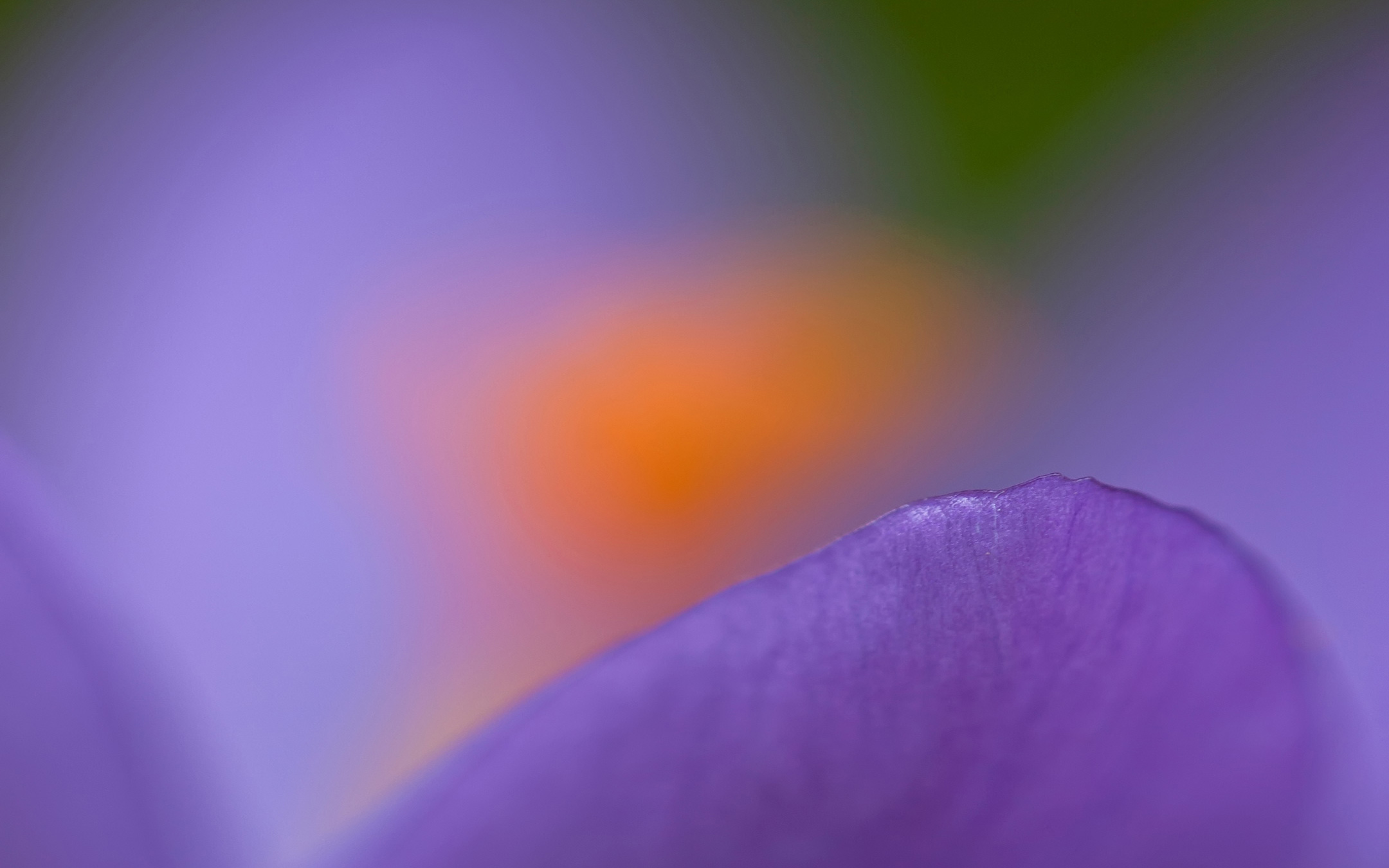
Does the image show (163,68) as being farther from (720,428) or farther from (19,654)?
(19,654)

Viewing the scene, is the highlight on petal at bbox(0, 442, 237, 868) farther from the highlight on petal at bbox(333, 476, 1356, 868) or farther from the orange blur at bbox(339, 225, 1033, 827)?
the orange blur at bbox(339, 225, 1033, 827)

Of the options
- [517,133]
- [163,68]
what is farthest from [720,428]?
[163,68]

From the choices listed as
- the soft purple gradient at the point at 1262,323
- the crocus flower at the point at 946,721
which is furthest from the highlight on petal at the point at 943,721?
the soft purple gradient at the point at 1262,323

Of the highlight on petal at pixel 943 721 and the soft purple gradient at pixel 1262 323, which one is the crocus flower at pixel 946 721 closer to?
the highlight on petal at pixel 943 721

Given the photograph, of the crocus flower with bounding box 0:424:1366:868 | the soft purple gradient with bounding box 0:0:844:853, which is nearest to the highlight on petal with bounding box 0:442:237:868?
the crocus flower with bounding box 0:424:1366:868

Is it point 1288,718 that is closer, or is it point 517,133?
point 1288,718

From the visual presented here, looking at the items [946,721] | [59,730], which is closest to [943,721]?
[946,721]

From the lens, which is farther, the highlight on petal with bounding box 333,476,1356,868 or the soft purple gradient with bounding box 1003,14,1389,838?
the soft purple gradient with bounding box 1003,14,1389,838
